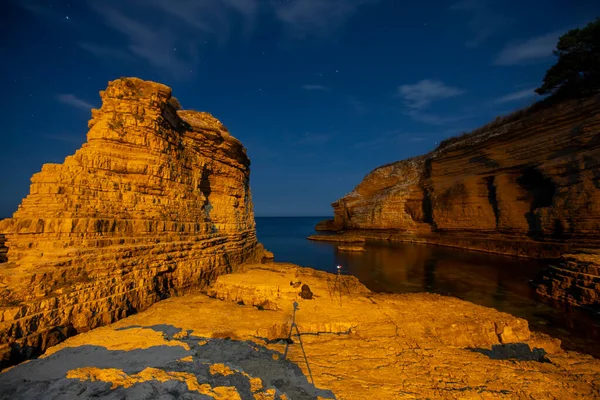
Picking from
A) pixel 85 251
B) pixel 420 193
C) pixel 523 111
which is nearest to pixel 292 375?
pixel 85 251

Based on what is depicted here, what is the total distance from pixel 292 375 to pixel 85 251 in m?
8.50

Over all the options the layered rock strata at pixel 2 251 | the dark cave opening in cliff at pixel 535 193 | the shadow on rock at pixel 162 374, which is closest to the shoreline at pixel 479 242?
the dark cave opening in cliff at pixel 535 193

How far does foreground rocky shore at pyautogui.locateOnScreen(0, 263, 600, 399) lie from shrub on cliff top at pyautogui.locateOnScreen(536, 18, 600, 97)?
34806mm

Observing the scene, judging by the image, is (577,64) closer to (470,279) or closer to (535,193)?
(535,193)

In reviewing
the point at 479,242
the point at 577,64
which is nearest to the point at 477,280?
the point at 479,242

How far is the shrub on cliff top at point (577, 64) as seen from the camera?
30812 millimetres

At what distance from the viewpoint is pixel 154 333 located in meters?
8.80

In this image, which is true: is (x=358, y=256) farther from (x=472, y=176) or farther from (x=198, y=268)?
(x=198, y=268)

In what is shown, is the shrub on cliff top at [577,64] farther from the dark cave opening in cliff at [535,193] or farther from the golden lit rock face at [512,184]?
the dark cave opening in cliff at [535,193]

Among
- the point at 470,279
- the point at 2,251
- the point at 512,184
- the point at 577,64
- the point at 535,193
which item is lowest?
the point at 470,279

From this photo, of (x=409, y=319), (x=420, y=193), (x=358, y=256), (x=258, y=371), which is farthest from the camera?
(x=420, y=193)

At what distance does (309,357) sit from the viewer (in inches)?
319

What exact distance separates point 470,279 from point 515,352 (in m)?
14.8

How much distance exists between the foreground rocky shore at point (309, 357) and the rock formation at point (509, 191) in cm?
2339
